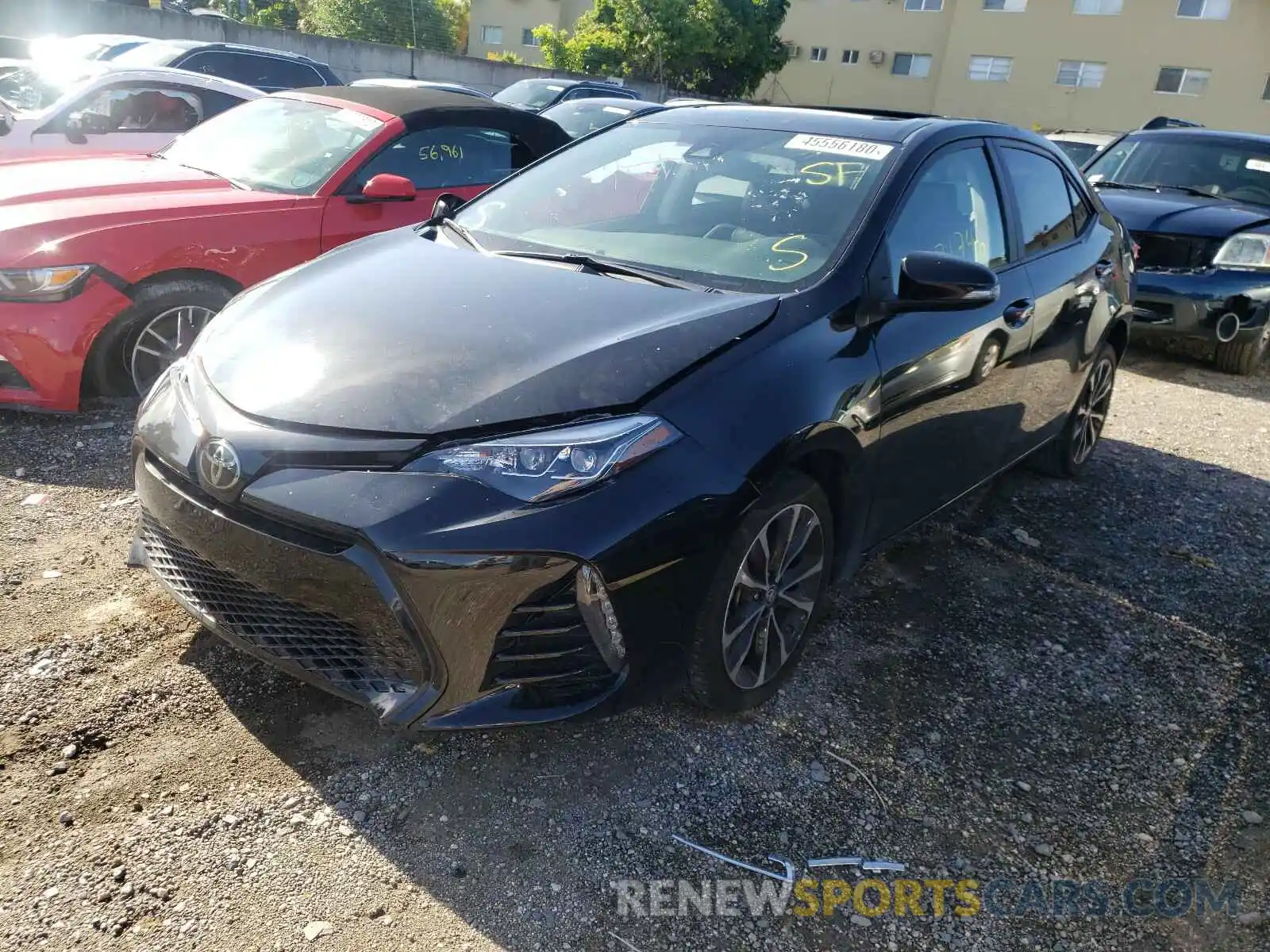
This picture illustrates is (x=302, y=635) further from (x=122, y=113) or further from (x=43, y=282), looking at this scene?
(x=122, y=113)

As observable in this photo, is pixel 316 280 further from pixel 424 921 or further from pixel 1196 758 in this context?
pixel 1196 758

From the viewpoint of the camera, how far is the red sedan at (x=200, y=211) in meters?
4.18

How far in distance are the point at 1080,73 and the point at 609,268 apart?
38280 mm

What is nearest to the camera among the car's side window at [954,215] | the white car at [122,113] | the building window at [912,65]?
the car's side window at [954,215]

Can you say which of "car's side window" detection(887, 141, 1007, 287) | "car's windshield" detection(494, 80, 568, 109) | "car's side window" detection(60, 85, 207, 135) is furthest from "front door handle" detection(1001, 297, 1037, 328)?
"car's windshield" detection(494, 80, 568, 109)

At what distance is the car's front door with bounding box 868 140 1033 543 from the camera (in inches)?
119

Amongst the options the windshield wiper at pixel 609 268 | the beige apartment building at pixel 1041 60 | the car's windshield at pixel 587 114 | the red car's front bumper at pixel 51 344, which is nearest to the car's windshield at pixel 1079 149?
the car's windshield at pixel 587 114

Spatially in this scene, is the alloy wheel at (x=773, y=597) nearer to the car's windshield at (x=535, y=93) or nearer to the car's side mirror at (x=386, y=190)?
the car's side mirror at (x=386, y=190)

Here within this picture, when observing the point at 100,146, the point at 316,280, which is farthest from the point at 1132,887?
the point at 100,146

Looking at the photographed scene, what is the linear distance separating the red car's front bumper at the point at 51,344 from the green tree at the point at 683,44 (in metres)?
34.9

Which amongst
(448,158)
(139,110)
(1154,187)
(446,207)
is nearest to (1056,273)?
(446,207)

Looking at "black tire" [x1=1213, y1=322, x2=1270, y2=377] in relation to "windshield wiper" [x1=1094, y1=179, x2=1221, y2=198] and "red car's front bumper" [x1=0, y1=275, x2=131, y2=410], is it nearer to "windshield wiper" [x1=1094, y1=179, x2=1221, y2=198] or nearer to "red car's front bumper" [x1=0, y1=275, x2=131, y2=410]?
"windshield wiper" [x1=1094, y1=179, x2=1221, y2=198]

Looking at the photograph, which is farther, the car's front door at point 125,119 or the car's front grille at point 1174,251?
the car's front door at point 125,119

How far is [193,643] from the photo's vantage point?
2.89 metres
